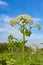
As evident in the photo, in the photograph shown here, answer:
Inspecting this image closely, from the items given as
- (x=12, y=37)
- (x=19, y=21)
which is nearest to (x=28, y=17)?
(x=19, y=21)

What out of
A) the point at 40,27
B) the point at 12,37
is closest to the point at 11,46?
the point at 12,37

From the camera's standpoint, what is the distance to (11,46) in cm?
430

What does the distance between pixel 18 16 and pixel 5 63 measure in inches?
24.2

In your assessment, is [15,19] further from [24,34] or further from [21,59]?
[21,59]

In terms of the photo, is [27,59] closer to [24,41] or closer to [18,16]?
[24,41]

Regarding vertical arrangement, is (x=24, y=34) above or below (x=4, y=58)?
above

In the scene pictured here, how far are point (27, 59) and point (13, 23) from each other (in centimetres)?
48

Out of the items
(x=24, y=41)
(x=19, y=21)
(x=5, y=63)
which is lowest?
(x=5, y=63)

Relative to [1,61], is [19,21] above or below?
above

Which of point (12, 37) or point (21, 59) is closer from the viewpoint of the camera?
point (21, 59)

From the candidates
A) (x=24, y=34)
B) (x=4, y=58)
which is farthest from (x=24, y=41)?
(x=4, y=58)

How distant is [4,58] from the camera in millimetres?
4262

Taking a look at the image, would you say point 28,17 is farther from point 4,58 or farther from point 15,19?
point 4,58

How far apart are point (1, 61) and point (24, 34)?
0.47 meters
